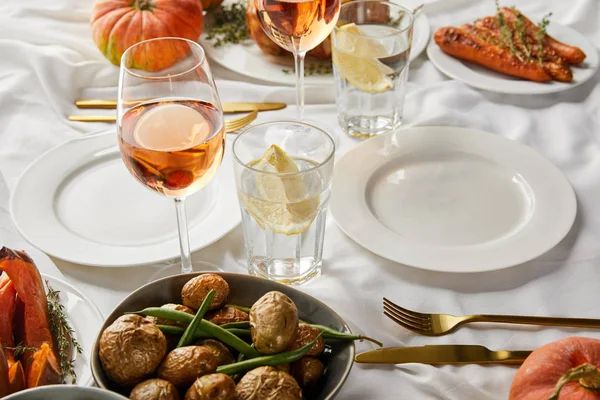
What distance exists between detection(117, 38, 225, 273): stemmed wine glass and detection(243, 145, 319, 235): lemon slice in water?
0.09 meters

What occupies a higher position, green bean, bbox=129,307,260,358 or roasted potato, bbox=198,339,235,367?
green bean, bbox=129,307,260,358

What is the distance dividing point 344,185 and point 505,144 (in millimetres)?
364

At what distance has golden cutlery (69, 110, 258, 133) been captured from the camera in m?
1.52

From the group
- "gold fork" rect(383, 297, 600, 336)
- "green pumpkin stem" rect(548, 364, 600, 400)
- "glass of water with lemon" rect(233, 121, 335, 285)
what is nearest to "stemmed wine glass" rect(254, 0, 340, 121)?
"glass of water with lemon" rect(233, 121, 335, 285)

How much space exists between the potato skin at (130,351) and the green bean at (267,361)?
3.2 inches

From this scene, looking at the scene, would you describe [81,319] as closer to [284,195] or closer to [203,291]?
[203,291]

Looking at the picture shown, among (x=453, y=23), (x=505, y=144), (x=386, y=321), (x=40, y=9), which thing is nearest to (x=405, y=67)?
(x=505, y=144)

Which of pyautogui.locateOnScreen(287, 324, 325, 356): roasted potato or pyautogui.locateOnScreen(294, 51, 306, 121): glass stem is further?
pyautogui.locateOnScreen(294, 51, 306, 121): glass stem

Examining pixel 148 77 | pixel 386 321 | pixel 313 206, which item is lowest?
pixel 386 321

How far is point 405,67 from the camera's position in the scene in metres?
1.53

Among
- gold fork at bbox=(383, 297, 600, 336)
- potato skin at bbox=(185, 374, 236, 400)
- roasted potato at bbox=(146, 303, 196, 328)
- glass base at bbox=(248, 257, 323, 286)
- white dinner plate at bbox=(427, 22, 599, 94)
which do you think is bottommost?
glass base at bbox=(248, 257, 323, 286)

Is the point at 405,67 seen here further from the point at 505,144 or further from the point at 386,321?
the point at 386,321

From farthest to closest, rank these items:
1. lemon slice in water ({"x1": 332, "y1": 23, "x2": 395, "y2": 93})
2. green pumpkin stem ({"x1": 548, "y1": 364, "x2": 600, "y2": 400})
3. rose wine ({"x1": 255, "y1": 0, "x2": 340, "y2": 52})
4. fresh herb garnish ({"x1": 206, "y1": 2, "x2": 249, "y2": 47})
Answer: fresh herb garnish ({"x1": 206, "y1": 2, "x2": 249, "y2": 47}) → lemon slice in water ({"x1": 332, "y1": 23, "x2": 395, "y2": 93}) → rose wine ({"x1": 255, "y1": 0, "x2": 340, "y2": 52}) → green pumpkin stem ({"x1": 548, "y1": 364, "x2": 600, "y2": 400})

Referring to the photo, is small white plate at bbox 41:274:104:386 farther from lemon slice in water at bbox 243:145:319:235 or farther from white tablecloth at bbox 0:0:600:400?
lemon slice in water at bbox 243:145:319:235
